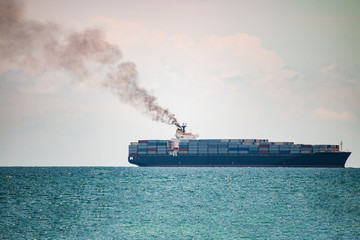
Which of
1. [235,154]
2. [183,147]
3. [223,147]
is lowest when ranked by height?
[235,154]

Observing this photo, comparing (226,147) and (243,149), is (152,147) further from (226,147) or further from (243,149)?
(243,149)

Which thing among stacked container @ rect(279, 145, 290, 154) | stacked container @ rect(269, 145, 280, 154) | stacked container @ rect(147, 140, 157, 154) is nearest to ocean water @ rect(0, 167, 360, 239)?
→ stacked container @ rect(279, 145, 290, 154)

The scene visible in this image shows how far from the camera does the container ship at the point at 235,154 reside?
139 m

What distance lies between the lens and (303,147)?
14038 centimetres

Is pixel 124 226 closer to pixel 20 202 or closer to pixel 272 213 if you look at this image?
pixel 272 213

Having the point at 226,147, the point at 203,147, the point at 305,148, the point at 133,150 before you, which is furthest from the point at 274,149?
the point at 133,150

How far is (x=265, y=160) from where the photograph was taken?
14088cm

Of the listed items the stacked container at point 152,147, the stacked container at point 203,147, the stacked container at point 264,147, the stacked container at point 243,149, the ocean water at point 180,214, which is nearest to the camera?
the ocean water at point 180,214

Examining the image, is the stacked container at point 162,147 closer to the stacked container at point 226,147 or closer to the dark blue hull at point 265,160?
the stacked container at point 226,147

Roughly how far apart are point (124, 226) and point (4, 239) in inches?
352

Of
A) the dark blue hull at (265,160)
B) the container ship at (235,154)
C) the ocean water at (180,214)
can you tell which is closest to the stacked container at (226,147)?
the container ship at (235,154)

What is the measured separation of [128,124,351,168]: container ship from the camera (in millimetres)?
Answer: 138875

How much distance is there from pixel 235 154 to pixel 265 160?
28.2ft

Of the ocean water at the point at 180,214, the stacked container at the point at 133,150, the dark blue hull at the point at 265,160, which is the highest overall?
the stacked container at the point at 133,150
